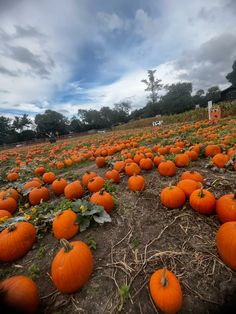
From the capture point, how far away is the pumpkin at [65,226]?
2211 millimetres

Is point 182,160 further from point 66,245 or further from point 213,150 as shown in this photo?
point 66,245

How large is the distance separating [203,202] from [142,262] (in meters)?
1.03

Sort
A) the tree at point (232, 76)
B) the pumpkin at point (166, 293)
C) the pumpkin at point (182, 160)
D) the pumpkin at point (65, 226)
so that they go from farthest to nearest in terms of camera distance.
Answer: the tree at point (232, 76) → the pumpkin at point (182, 160) → the pumpkin at point (65, 226) → the pumpkin at point (166, 293)

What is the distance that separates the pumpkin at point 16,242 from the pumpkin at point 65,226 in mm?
349

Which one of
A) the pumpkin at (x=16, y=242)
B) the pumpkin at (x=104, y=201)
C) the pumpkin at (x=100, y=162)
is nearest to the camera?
the pumpkin at (x=16, y=242)

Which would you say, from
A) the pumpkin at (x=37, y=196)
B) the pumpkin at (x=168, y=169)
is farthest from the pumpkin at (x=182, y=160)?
the pumpkin at (x=37, y=196)

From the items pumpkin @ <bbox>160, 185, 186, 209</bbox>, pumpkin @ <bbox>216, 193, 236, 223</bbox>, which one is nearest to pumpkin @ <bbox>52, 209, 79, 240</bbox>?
pumpkin @ <bbox>160, 185, 186, 209</bbox>

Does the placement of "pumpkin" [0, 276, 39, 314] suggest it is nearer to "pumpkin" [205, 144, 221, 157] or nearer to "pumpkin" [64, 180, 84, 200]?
"pumpkin" [64, 180, 84, 200]

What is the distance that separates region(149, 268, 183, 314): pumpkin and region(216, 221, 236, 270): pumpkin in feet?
1.93

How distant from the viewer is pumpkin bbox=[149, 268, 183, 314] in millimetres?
1332

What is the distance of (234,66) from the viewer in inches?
2079

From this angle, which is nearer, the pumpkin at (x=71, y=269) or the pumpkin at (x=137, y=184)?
the pumpkin at (x=71, y=269)

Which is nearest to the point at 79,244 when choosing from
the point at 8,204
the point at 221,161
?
the point at 8,204

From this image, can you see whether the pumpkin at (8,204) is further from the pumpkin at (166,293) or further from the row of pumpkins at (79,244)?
the pumpkin at (166,293)
